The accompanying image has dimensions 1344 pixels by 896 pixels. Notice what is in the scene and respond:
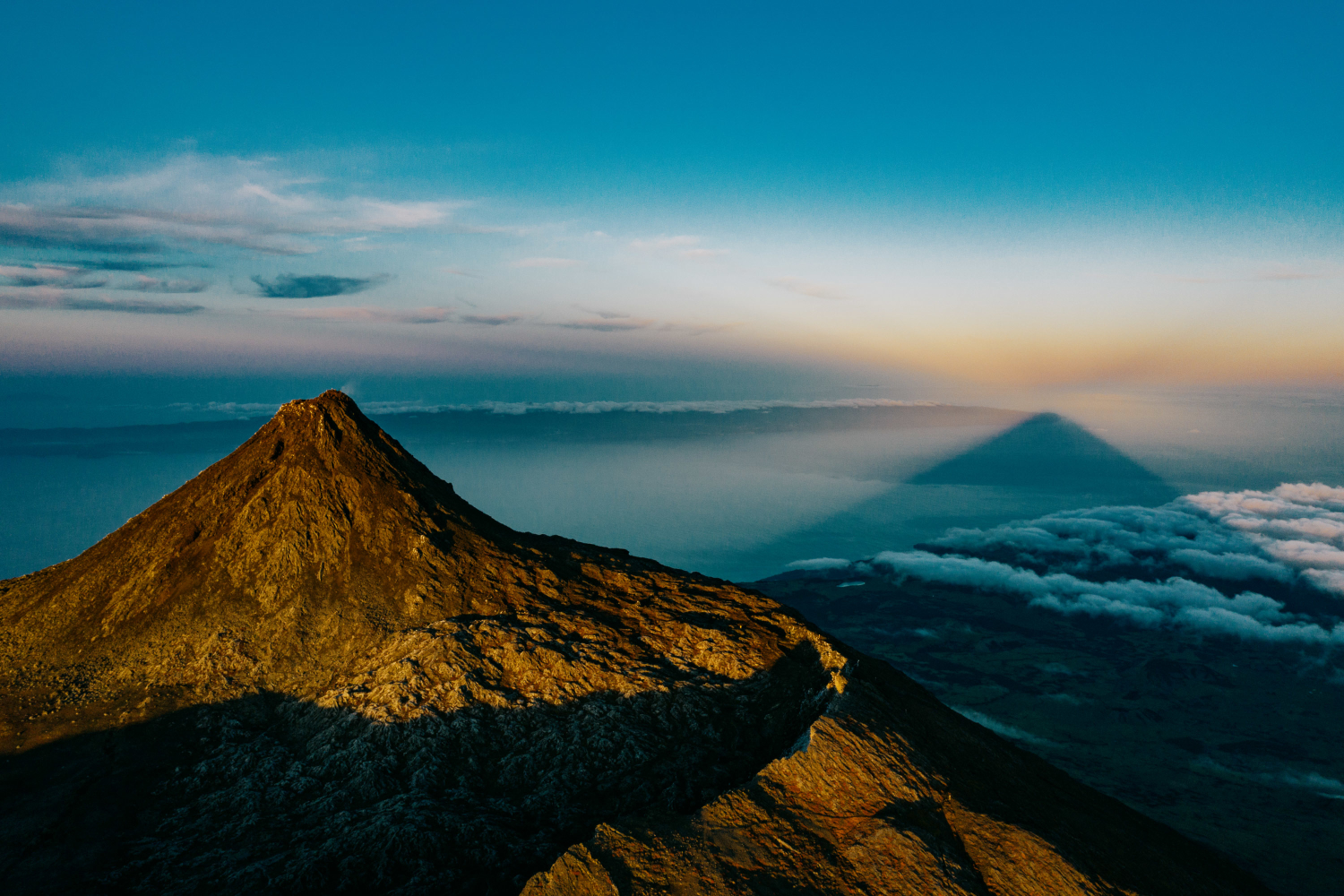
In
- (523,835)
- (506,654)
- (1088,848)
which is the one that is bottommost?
(1088,848)

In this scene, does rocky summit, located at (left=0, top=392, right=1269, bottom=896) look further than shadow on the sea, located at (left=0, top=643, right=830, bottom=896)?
Yes

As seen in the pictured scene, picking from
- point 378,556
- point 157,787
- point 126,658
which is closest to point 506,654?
point 378,556

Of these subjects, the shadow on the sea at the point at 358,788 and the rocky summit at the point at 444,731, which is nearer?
the shadow on the sea at the point at 358,788

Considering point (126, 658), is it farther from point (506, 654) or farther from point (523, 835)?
point (523, 835)

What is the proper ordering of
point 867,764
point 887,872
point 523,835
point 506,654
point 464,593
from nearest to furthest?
1. point 887,872
2. point 523,835
3. point 867,764
4. point 506,654
5. point 464,593
